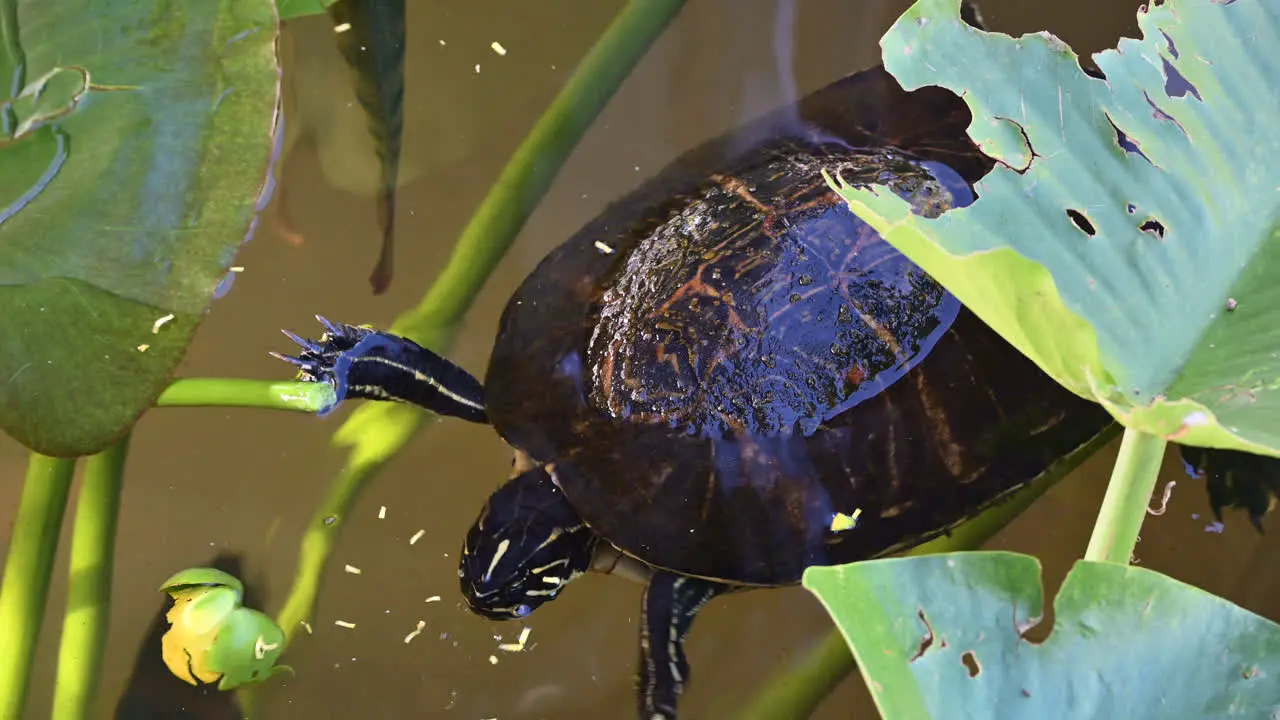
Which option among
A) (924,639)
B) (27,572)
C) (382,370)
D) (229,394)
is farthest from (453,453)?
(924,639)

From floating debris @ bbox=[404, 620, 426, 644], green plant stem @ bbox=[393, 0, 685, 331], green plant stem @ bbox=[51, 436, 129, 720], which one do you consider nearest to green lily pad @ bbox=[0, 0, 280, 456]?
green plant stem @ bbox=[51, 436, 129, 720]

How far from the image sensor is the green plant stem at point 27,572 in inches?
39.8

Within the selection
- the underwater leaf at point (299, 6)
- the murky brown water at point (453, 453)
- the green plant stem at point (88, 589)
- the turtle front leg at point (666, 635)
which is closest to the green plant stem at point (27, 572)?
the green plant stem at point (88, 589)

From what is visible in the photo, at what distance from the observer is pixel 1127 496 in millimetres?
587

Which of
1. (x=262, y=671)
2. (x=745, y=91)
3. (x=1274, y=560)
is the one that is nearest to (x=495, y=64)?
(x=745, y=91)

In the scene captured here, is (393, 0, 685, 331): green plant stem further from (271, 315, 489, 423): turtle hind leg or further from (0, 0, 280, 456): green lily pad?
(0, 0, 280, 456): green lily pad

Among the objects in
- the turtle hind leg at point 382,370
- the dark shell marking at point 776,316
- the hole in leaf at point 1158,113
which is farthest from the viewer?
the turtle hind leg at point 382,370

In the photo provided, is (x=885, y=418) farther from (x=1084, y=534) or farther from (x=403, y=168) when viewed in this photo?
(x=403, y=168)

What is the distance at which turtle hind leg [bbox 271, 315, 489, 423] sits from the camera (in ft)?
3.88

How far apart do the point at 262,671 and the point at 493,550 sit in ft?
1.10

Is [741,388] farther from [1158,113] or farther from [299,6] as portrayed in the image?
[299,6]

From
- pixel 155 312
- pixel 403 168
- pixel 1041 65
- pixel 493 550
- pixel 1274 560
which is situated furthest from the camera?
pixel 403 168

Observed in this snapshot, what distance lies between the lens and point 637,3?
1263 mm

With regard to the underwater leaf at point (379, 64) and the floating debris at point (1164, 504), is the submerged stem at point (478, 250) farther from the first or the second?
the floating debris at point (1164, 504)
